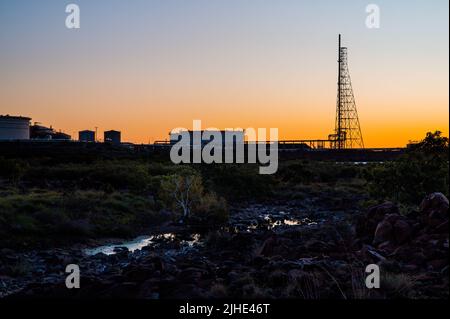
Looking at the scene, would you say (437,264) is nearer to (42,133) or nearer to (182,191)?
(182,191)

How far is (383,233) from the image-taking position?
55.0 feet

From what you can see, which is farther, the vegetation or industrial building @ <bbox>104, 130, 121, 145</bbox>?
industrial building @ <bbox>104, 130, 121, 145</bbox>

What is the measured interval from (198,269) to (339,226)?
32.9 feet

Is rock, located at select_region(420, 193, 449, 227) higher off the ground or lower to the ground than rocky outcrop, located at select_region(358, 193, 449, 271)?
higher

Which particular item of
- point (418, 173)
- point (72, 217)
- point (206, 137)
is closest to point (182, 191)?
point (72, 217)

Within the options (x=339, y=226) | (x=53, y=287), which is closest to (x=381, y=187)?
(x=339, y=226)

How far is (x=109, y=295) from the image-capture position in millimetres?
11953

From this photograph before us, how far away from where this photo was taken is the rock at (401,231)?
16.1 metres

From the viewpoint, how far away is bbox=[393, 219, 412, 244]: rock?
52.8 feet

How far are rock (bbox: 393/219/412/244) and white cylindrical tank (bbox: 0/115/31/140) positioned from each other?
244 feet

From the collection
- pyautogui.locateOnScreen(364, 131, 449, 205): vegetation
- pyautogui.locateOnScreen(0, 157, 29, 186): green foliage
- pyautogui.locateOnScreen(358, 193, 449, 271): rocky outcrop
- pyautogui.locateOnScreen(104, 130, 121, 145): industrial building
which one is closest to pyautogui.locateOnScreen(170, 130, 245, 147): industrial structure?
pyautogui.locateOnScreen(104, 130, 121, 145): industrial building

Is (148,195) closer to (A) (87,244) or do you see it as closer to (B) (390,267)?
(A) (87,244)

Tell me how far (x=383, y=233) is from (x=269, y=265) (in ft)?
15.0

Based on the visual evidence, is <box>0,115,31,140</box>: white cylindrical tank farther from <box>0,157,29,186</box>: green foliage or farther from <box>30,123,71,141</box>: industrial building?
<box>0,157,29,186</box>: green foliage
